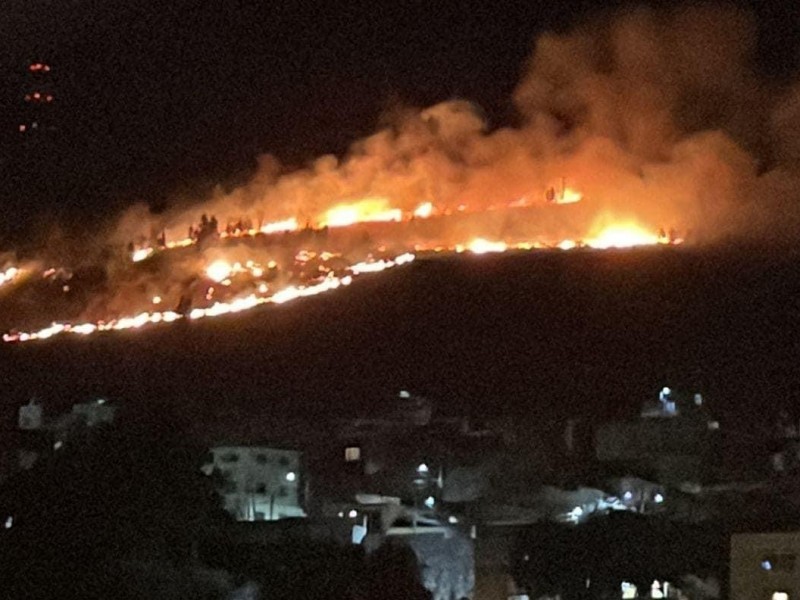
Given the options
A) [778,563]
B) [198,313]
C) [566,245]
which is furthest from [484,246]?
[778,563]

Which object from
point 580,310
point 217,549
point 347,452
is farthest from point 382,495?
point 580,310

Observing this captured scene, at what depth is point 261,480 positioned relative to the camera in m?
12.3

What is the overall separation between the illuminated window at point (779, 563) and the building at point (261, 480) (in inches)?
153

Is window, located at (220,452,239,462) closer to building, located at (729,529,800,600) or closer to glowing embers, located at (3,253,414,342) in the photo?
building, located at (729,529,800,600)

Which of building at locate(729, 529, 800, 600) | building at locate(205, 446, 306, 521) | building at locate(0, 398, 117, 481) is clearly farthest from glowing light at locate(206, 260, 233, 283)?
building at locate(729, 529, 800, 600)

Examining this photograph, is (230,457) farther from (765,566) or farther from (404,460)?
(765,566)

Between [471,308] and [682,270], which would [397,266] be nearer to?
[471,308]

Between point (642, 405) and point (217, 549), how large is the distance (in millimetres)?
5480

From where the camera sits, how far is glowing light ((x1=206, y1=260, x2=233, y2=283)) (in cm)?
1856

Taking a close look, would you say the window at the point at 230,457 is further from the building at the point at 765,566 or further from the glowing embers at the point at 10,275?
the glowing embers at the point at 10,275

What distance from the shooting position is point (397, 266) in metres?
18.0

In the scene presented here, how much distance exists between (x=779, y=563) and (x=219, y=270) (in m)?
10.4

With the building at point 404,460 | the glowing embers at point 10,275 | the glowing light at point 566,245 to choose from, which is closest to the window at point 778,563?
the building at point 404,460

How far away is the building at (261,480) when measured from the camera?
39.0ft
